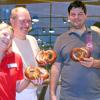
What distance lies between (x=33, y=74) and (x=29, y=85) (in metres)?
0.32

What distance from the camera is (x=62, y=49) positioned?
2.47 metres

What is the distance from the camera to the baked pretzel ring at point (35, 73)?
2.08 metres

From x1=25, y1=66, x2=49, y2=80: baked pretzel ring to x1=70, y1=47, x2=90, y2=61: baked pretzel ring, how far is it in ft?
0.85

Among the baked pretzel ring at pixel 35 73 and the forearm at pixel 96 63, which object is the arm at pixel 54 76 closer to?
the forearm at pixel 96 63

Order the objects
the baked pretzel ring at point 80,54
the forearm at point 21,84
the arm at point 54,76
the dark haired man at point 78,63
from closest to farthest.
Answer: the forearm at point 21,84 < the baked pretzel ring at point 80,54 < the dark haired man at point 78,63 < the arm at point 54,76

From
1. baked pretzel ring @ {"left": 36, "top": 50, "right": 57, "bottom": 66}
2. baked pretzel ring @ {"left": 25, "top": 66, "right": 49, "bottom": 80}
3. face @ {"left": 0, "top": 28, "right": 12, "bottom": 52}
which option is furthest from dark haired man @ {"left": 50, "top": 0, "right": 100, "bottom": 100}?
face @ {"left": 0, "top": 28, "right": 12, "bottom": 52}

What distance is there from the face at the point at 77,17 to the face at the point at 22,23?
1.00 ft

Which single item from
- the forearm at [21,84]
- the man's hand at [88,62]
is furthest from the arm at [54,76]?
the forearm at [21,84]

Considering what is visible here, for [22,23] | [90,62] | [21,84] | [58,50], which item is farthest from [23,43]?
[90,62]

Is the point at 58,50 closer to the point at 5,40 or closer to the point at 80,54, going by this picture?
the point at 80,54

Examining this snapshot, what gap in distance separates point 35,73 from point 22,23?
42 cm

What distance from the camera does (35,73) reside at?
2.10m

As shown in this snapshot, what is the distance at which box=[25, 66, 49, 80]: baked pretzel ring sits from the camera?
2082 mm

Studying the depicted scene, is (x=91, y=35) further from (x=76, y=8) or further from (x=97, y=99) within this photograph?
(x=97, y=99)
